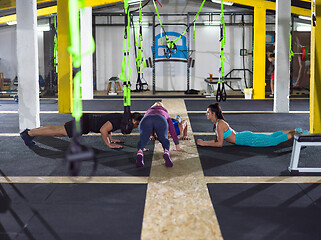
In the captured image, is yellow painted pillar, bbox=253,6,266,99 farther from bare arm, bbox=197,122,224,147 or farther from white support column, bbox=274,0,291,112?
bare arm, bbox=197,122,224,147

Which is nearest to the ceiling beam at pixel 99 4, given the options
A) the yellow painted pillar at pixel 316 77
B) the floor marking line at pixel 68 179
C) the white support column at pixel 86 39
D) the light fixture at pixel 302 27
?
the white support column at pixel 86 39

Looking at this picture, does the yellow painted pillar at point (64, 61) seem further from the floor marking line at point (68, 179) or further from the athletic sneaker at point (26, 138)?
the floor marking line at point (68, 179)

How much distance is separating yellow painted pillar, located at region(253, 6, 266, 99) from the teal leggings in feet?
24.1

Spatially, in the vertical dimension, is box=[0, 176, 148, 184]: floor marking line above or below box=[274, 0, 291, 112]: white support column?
below

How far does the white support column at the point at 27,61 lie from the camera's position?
6465 millimetres

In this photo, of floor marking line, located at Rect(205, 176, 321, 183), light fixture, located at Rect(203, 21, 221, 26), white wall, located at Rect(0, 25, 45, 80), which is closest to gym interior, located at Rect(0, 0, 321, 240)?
floor marking line, located at Rect(205, 176, 321, 183)

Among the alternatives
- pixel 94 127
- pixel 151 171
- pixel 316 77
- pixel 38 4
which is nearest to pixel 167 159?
pixel 151 171

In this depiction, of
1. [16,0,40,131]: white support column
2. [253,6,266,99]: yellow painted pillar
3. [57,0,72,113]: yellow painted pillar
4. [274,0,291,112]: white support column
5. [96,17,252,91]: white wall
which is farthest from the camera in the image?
[96,17,252,91]: white wall

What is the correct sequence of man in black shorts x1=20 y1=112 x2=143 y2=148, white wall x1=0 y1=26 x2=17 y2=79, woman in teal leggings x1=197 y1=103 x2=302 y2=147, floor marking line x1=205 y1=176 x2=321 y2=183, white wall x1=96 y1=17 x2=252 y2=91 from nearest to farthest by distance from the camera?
floor marking line x1=205 y1=176 x2=321 y2=183 → man in black shorts x1=20 y1=112 x2=143 y2=148 → woman in teal leggings x1=197 y1=103 x2=302 y2=147 → white wall x1=96 y1=17 x2=252 y2=91 → white wall x1=0 y1=26 x2=17 y2=79

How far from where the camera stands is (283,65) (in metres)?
9.24

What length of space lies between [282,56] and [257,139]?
433 cm

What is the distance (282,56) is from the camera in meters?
9.24

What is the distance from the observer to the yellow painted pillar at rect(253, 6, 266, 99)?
12305 millimetres

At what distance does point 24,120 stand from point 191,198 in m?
4.03
